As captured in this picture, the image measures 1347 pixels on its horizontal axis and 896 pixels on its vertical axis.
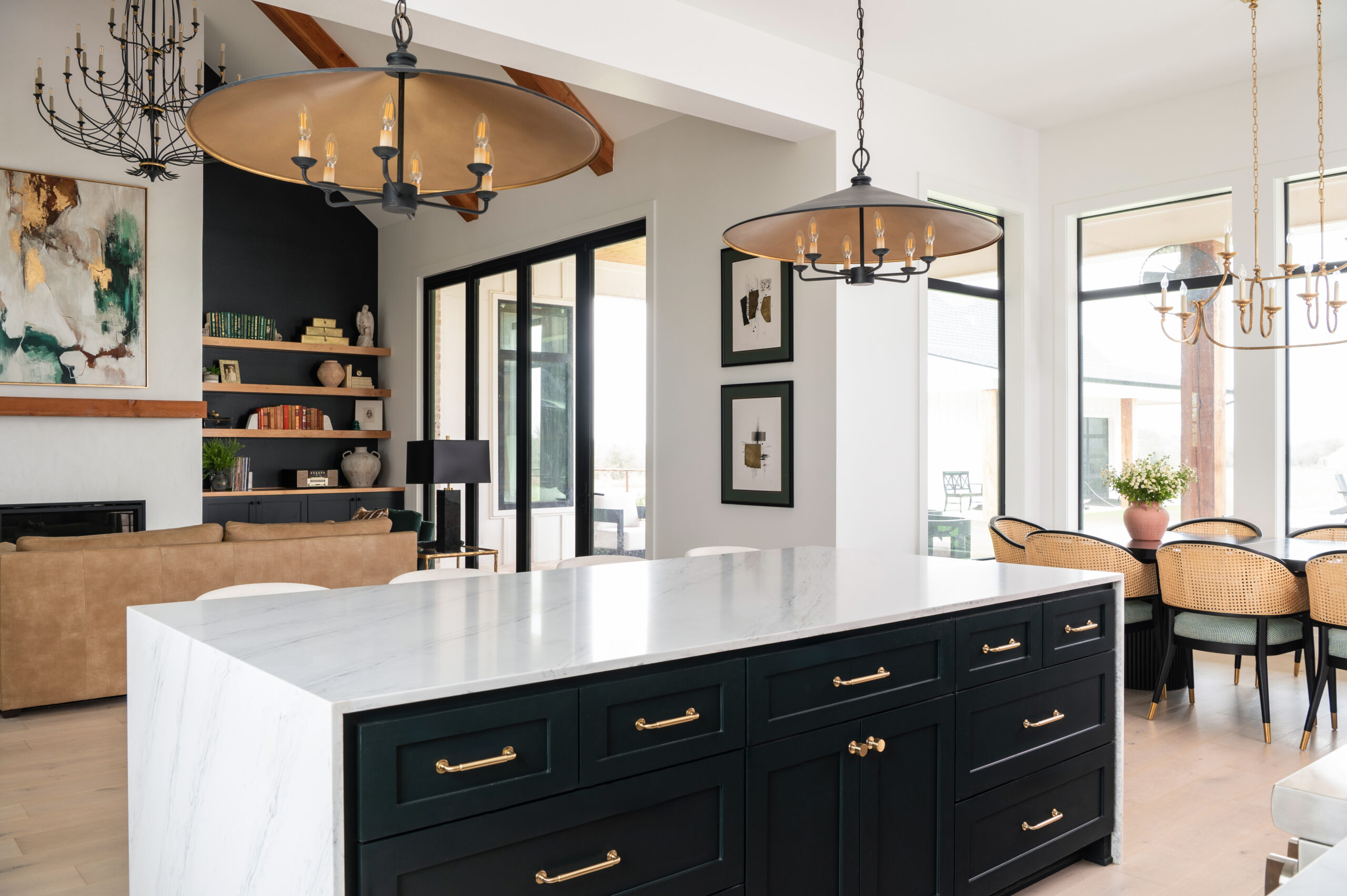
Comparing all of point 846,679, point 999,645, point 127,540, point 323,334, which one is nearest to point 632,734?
point 846,679

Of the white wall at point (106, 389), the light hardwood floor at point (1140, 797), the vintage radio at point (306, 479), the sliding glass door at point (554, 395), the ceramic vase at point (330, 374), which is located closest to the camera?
the light hardwood floor at point (1140, 797)

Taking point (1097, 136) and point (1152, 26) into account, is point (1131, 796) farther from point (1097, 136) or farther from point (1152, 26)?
point (1097, 136)

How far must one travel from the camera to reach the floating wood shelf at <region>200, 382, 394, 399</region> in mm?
8078

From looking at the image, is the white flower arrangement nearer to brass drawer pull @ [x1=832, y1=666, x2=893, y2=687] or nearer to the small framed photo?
brass drawer pull @ [x1=832, y1=666, x2=893, y2=687]

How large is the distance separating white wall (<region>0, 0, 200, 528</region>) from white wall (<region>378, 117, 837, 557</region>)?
8.62 ft

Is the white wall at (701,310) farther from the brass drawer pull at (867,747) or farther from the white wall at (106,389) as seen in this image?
the brass drawer pull at (867,747)

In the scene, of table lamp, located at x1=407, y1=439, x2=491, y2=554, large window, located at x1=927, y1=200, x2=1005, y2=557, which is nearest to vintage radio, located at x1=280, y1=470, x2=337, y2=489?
table lamp, located at x1=407, y1=439, x2=491, y2=554

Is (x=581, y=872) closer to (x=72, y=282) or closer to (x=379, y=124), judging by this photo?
(x=379, y=124)

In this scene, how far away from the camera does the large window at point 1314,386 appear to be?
5406 mm

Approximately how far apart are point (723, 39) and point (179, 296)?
4.58 meters

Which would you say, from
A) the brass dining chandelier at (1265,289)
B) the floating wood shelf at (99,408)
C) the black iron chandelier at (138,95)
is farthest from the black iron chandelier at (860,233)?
the floating wood shelf at (99,408)

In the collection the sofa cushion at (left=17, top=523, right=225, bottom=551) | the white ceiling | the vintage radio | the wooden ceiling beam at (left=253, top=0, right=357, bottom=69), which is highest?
the wooden ceiling beam at (left=253, top=0, right=357, bottom=69)

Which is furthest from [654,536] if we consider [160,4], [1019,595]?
[160,4]

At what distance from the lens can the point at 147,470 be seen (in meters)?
6.71
